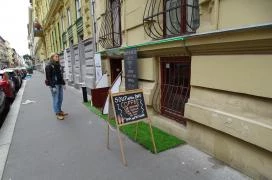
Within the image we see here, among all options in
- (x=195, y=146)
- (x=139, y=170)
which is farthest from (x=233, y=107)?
(x=139, y=170)

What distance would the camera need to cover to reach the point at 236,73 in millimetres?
3227

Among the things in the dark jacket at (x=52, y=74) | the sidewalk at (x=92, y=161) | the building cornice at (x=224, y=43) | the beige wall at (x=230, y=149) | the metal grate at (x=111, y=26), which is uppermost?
the metal grate at (x=111, y=26)

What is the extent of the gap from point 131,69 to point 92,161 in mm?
2778

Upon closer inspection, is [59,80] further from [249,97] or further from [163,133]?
[249,97]

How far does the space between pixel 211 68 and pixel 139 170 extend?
1903 millimetres

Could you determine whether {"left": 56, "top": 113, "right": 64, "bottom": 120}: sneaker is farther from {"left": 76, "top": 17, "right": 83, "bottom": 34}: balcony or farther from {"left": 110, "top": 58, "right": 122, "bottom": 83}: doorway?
{"left": 76, "top": 17, "right": 83, "bottom": 34}: balcony

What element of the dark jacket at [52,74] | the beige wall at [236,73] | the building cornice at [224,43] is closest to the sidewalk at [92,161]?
the beige wall at [236,73]

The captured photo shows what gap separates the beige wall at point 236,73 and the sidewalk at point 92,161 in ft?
3.93

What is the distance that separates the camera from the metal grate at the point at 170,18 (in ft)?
15.2

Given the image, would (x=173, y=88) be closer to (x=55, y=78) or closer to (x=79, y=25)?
(x=55, y=78)

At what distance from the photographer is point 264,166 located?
3.01 meters

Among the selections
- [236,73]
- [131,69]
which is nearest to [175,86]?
[131,69]

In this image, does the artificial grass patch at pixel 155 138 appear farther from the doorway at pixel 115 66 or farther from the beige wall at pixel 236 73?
the doorway at pixel 115 66

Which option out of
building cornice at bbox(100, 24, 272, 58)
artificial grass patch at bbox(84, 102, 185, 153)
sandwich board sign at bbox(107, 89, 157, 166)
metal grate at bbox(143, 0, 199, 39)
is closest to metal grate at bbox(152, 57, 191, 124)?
building cornice at bbox(100, 24, 272, 58)
